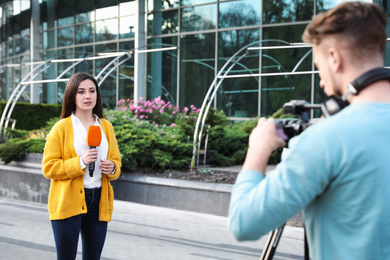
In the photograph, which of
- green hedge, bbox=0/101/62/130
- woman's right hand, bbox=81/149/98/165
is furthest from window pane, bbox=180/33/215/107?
woman's right hand, bbox=81/149/98/165

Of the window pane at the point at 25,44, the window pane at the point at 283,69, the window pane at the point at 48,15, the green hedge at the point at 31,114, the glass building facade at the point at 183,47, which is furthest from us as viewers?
the window pane at the point at 25,44

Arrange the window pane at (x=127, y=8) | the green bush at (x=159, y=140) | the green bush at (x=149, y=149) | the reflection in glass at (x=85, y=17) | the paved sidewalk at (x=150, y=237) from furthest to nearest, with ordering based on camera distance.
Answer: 1. the reflection in glass at (x=85, y=17)
2. the window pane at (x=127, y=8)
3. the green bush at (x=159, y=140)
4. the green bush at (x=149, y=149)
5. the paved sidewalk at (x=150, y=237)

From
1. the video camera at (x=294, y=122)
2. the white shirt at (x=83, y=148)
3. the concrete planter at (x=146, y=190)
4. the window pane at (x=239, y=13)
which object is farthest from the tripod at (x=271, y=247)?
the window pane at (x=239, y=13)

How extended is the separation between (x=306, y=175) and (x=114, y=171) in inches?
110

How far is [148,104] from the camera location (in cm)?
1375

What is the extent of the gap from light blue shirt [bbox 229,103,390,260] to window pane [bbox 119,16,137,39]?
68.2 ft

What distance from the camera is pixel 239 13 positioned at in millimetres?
18344

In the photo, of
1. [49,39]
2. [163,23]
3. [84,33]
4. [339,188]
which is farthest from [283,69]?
[339,188]

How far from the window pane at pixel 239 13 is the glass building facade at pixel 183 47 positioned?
37mm

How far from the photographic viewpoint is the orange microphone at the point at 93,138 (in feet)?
A: 12.2

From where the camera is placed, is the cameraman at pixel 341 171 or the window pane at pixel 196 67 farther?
the window pane at pixel 196 67

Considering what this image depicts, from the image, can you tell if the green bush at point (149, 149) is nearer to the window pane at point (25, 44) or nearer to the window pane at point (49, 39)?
the window pane at point (49, 39)

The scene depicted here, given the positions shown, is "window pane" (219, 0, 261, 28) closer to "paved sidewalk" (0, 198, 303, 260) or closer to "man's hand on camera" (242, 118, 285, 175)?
"paved sidewalk" (0, 198, 303, 260)

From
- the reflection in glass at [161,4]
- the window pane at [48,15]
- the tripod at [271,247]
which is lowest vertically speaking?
the tripod at [271,247]
